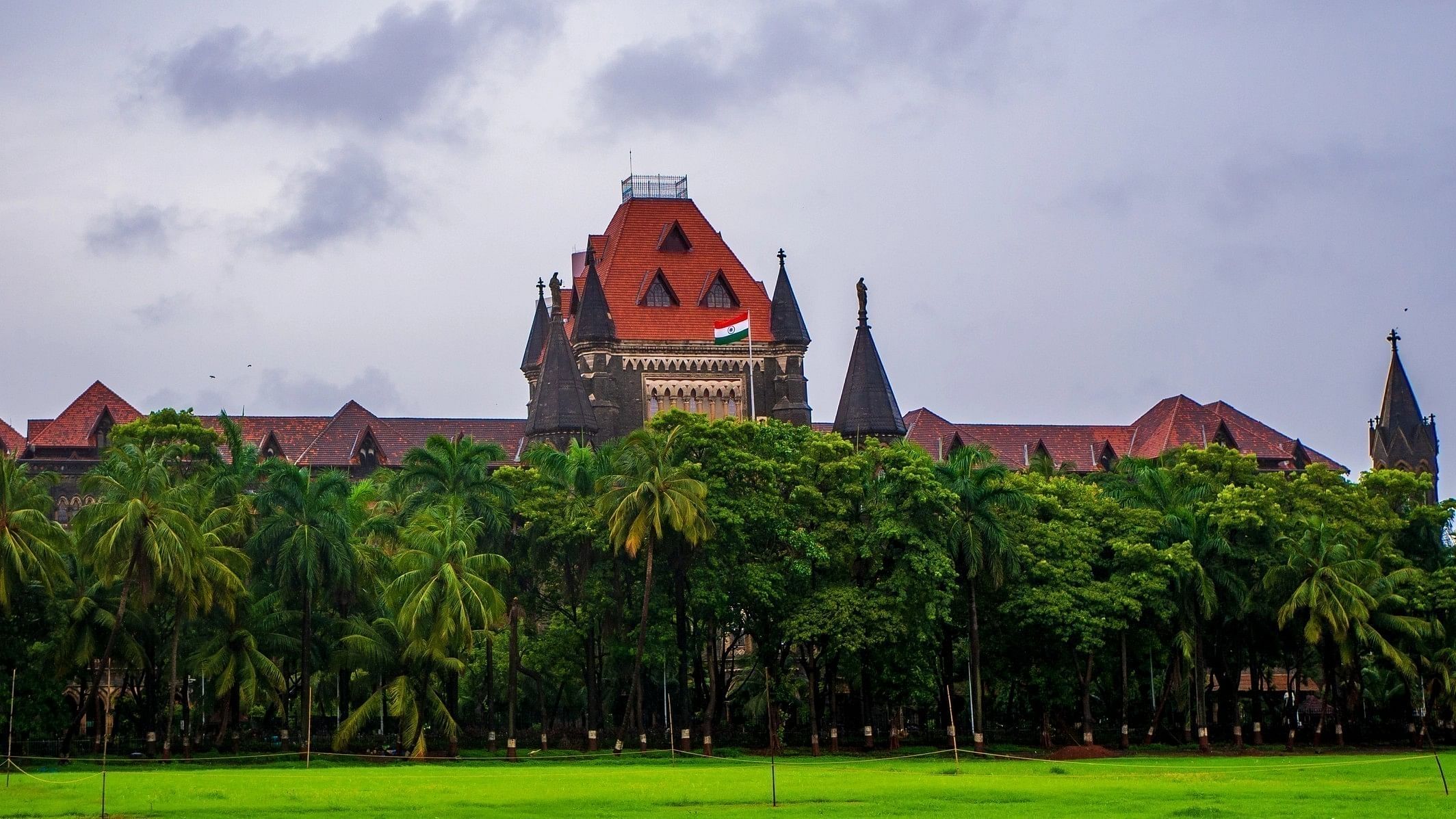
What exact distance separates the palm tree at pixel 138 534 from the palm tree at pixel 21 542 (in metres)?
1.08

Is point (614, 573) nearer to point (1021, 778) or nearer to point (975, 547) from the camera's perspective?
point (975, 547)

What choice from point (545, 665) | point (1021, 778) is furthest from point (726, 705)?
point (1021, 778)

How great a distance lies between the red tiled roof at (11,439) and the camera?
342 ft

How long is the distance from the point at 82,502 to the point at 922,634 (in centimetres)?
5495

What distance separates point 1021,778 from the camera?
46969mm

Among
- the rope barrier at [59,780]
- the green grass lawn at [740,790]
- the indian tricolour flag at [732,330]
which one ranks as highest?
the indian tricolour flag at [732,330]

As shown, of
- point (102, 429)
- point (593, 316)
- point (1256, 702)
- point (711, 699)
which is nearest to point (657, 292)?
point (593, 316)

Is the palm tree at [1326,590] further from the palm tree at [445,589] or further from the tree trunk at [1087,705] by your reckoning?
the palm tree at [445,589]

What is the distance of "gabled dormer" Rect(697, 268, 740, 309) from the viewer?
101m

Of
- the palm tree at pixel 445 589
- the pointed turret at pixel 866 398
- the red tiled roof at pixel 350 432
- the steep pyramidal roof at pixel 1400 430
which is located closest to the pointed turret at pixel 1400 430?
the steep pyramidal roof at pixel 1400 430

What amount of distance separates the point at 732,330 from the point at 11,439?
136 ft

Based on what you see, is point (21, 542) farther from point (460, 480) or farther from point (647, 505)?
point (647, 505)

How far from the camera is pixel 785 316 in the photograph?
100m

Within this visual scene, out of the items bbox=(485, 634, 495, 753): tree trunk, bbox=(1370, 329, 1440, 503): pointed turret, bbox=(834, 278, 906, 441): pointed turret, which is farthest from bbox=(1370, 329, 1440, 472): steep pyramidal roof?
bbox=(485, 634, 495, 753): tree trunk
